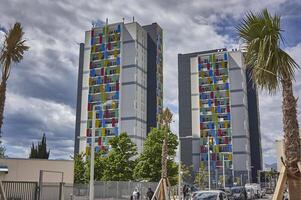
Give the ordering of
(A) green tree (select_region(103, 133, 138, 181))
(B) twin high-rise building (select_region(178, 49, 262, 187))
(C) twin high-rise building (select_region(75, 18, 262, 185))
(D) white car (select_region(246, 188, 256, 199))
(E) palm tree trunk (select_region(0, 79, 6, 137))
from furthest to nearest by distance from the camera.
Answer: (B) twin high-rise building (select_region(178, 49, 262, 187)) < (C) twin high-rise building (select_region(75, 18, 262, 185)) < (A) green tree (select_region(103, 133, 138, 181)) < (D) white car (select_region(246, 188, 256, 199)) < (E) palm tree trunk (select_region(0, 79, 6, 137))

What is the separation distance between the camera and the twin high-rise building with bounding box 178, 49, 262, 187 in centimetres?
10912

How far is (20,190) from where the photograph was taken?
76.0 ft

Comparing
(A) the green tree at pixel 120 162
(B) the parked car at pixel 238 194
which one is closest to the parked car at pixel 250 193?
(B) the parked car at pixel 238 194

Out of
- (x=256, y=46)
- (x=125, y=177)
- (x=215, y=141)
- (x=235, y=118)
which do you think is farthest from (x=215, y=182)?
(x=256, y=46)

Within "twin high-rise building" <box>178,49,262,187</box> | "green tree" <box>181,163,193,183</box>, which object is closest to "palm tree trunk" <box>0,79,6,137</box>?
"green tree" <box>181,163,193,183</box>

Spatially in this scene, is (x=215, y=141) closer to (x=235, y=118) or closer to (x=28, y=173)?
(x=235, y=118)

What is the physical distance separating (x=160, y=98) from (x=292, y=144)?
320ft

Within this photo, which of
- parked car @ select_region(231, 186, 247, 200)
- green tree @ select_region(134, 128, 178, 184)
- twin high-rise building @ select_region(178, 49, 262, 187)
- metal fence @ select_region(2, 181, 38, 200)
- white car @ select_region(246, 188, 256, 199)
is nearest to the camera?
metal fence @ select_region(2, 181, 38, 200)

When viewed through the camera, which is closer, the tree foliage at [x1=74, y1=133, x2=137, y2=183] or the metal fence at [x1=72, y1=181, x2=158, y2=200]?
the metal fence at [x1=72, y1=181, x2=158, y2=200]

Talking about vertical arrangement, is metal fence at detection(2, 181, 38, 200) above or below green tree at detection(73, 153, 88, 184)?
below

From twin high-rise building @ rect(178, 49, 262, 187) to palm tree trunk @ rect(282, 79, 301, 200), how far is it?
98.1 metres

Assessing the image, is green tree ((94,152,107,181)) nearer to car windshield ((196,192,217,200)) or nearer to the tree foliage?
the tree foliage

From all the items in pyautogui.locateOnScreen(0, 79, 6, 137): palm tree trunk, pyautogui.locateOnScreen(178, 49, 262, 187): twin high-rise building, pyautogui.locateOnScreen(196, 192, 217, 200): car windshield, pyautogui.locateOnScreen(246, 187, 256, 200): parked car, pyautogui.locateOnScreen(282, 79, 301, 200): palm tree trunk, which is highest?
pyautogui.locateOnScreen(178, 49, 262, 187): twin high-rise building

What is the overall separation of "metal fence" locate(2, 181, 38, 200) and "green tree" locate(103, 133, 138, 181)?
→ 34.5 meters
